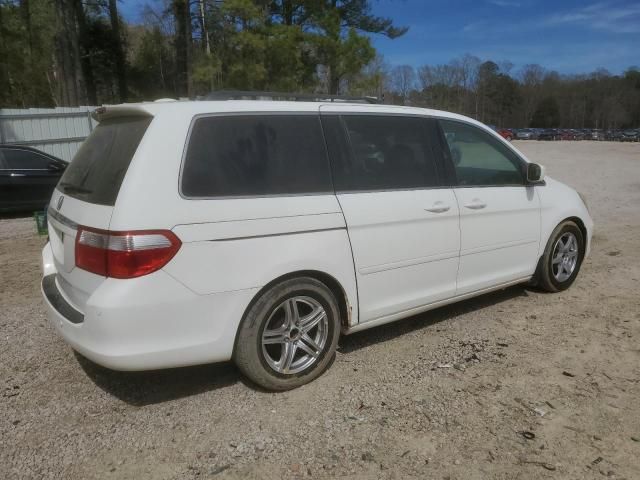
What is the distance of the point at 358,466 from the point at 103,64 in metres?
31.6

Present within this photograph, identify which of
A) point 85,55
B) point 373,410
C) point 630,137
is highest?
point 85,55

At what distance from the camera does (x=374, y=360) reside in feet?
12.3

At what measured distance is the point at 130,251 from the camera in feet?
8.73

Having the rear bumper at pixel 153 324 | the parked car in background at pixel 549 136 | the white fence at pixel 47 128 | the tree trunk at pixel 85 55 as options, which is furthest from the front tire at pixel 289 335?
the parked car in background at pixel 549 136

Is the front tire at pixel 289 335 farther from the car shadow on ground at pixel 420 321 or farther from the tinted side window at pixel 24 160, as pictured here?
the tinted side window at pixel 24 160

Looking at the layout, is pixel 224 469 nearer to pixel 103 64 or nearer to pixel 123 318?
pixel 123 318

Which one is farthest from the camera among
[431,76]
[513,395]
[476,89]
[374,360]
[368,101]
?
[476,89]

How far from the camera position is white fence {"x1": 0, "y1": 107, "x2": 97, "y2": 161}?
47.0 ft

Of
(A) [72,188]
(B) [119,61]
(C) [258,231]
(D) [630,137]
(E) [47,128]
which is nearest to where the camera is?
(C) [258,231]

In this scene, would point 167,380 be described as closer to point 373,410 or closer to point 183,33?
point 373,410

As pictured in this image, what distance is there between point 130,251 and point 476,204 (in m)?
2.70

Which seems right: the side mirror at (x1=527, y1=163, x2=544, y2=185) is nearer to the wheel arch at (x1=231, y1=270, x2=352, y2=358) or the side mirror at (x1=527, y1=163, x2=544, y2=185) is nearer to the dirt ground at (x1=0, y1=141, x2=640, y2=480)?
the dirt ground at (x1=0, y1=141, x2=640, y2=480)

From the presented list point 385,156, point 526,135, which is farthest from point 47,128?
point 526,135

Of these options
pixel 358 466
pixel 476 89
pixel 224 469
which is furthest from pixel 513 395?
pixel 476 89
